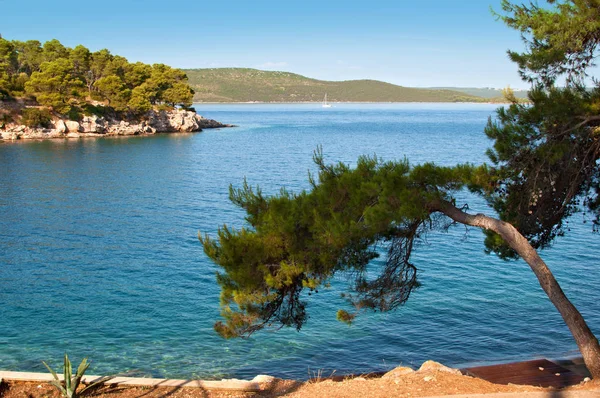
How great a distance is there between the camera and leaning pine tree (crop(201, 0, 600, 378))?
7.69 metres

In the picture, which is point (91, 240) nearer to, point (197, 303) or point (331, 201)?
point (197, 303)

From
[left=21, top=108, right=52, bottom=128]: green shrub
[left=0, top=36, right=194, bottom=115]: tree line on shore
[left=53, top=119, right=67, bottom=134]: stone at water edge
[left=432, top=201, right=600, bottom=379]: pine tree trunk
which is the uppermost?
[left=0, top=36, right=194, bottom=115]: tree line on shore

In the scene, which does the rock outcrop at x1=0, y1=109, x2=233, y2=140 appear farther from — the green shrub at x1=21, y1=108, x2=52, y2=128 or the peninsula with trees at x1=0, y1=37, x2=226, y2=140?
the green shrub at x1=21, y1=108, x2=52, y2=128

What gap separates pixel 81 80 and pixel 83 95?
4.90 meters

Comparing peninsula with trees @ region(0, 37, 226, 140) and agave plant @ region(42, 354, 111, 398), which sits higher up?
peninsula with trees @ region(0, 37, 226, 140)

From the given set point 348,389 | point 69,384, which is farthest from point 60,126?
point 348,389

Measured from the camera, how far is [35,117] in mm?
60469

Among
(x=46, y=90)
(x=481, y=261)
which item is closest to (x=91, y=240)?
(x=481, y=261)

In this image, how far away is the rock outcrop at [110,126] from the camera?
59938 mm

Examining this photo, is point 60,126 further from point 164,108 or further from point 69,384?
point 69,384

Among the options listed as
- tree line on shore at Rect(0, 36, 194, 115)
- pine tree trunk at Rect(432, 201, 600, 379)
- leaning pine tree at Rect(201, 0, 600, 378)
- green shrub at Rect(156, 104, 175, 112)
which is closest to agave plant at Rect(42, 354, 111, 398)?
leaning pine tree at Rect(201, 0, 600, 378)

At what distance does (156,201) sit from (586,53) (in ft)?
83.5

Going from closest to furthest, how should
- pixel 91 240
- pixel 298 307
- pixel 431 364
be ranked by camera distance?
pixel 298 307
pixel 431 364
pixel 91 240

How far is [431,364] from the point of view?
10.2 m
